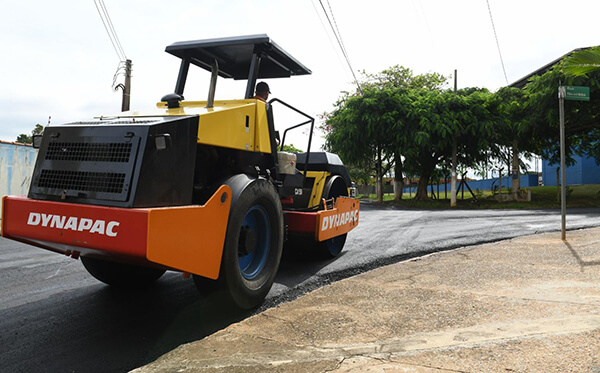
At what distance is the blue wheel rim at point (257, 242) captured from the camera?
4.12m

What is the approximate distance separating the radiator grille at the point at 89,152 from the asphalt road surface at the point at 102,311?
4.43ft

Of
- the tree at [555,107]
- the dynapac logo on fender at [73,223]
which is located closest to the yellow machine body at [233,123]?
the dynapac logo on fender at [73,223]

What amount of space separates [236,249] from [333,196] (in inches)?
122

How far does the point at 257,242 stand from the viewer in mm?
4281

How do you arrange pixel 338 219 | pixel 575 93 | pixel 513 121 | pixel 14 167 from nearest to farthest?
pixel 338 219, pixel 575 93, pixel 14 167, pixel 513 121

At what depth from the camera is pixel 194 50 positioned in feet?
16.2

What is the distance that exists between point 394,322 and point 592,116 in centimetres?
2122

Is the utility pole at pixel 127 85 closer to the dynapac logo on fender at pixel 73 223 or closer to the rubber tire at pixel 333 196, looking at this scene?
the rubber tire at pixel 333 196

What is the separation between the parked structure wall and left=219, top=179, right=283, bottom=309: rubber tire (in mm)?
15475

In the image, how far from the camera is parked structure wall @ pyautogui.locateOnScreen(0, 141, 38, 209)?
16281 millimetres

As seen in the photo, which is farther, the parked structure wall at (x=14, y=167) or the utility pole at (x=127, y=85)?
the utility pole at (x=127, y=85)

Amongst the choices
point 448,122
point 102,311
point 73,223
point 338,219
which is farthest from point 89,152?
point 448,122

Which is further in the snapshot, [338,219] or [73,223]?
[338,219]

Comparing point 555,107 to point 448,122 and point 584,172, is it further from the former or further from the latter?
point 584,172
